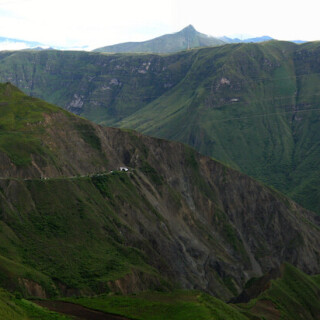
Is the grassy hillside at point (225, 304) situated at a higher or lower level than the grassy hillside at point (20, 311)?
lower

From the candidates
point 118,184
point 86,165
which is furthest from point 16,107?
point 118,184

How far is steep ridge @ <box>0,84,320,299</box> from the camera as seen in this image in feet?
383

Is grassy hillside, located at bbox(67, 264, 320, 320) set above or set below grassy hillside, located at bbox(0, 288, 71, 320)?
below

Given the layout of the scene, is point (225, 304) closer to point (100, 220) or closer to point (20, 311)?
point (20, 311)

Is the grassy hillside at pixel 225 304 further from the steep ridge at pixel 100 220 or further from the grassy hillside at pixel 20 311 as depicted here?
the steep ridge at pixel 100 220

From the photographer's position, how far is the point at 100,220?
13888cm

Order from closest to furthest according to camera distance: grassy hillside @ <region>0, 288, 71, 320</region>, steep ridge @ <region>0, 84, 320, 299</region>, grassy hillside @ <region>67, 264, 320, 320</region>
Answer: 1. grassy hillside @ <region>0, 288, 71, 320</region>
2. grassy hillside @ <region>67, 264, 320, 320</region>
3. steep ridge @ <region>0, 84, 320, 299</region>

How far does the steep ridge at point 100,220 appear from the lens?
117 meters

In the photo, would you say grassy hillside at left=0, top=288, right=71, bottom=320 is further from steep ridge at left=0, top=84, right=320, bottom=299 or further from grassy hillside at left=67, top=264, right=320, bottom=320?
steep ridge at left=0, top=84, right=320, bottom=299

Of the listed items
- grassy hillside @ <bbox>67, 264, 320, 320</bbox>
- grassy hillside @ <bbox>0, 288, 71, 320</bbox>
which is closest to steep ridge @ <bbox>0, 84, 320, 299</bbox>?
grassy hillside @ <bbox>67, 264, 320, 320</bbox>

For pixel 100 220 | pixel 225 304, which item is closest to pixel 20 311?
pixel 225 304

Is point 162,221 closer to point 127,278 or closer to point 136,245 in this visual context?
point 136,245

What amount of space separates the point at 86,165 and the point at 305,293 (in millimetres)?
73574

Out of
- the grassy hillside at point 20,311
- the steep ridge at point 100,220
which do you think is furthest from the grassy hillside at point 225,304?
the steep ridge at point 100,220
